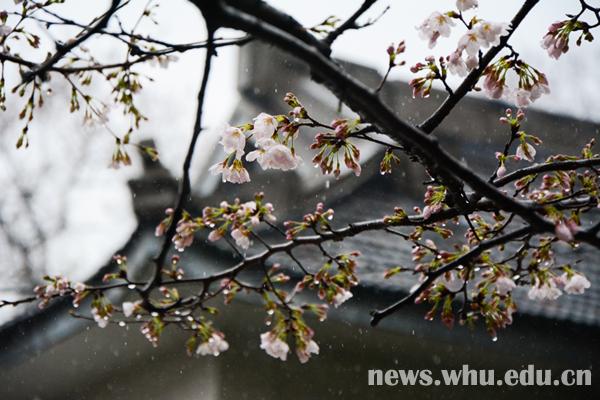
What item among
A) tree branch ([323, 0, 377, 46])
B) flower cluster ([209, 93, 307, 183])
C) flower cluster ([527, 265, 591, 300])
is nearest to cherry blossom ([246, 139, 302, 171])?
flower cluster ([209, 93, 307, 183])

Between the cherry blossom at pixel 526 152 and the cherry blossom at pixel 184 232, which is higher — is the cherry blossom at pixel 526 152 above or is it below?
above

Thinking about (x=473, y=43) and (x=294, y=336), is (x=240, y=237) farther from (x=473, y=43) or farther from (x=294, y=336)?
(x=473, y=43)

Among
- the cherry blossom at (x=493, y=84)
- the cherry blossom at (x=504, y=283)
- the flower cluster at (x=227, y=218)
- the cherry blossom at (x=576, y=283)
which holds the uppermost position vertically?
the cherry blossom at (x=493, y=84)

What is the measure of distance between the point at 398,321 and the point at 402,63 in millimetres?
2639

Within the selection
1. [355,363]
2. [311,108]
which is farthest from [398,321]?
[311,108]

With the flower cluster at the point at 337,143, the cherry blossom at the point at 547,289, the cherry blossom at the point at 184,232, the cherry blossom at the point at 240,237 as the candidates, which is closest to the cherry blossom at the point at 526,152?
the cherry blossom at the point at 547,289

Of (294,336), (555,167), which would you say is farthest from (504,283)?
(294,336)

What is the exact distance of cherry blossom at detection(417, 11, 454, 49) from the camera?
5.56 feet

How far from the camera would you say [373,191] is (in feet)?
18.9

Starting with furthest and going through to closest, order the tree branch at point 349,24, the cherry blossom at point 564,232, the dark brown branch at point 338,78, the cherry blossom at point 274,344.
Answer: the cherry blossom at point 274,344 < the tree branch at point 349,24 < the cherry blossom at point 564,232 < the dark brown branch at point 338,78

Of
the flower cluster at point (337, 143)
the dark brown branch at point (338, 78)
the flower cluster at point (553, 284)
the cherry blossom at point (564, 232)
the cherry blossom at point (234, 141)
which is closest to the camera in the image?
the dark brown branch at point (338, 78)

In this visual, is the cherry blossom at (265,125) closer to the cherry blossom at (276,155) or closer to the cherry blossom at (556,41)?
the cherry blossom at (276,155)

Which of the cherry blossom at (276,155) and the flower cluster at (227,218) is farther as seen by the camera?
the flower cluster at (227,218)

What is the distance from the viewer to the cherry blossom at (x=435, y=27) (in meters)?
1.69
